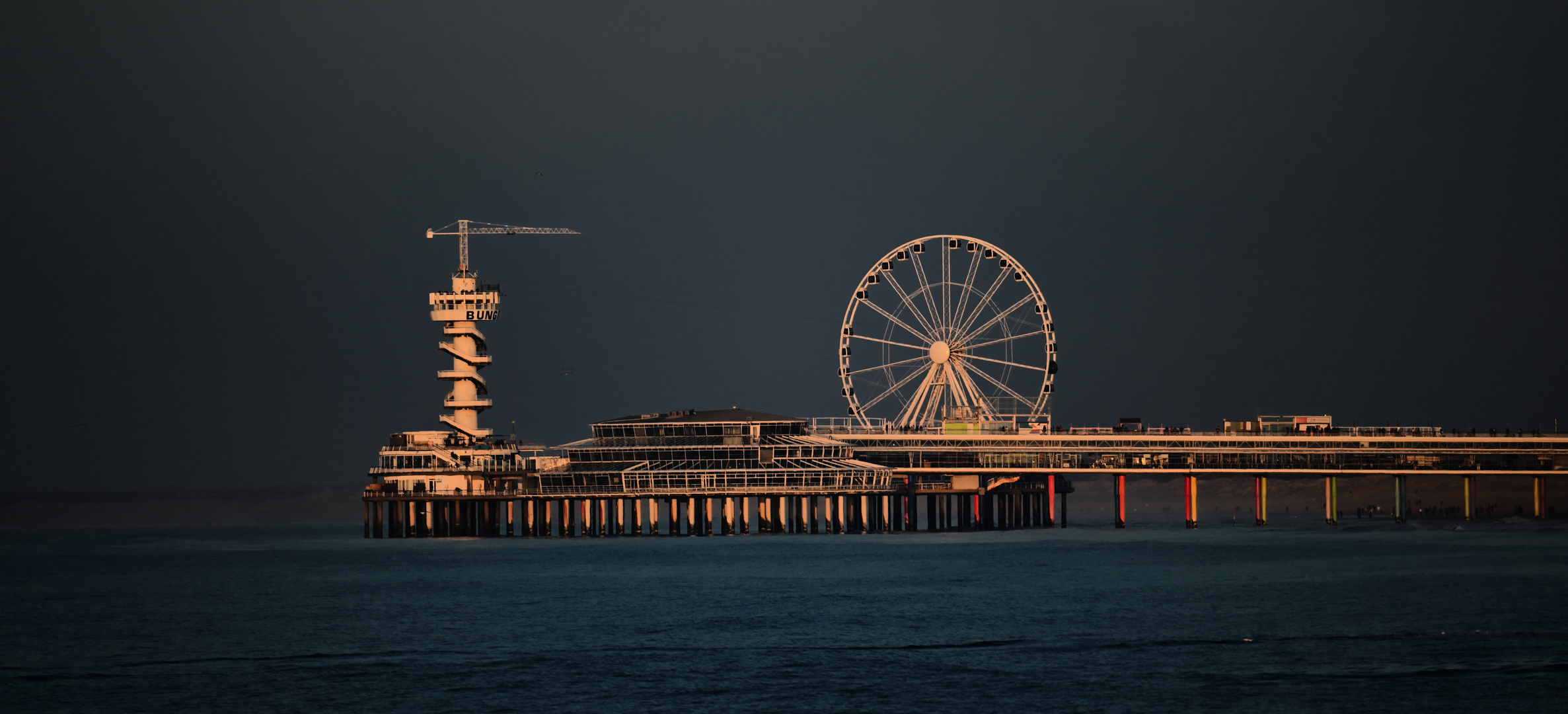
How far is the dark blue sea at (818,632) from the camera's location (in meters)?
54.8

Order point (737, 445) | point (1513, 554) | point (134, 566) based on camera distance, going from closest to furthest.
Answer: point (1513, 554) → point (134, 566) → point (737, 445)

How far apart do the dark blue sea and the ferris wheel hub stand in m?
37.4

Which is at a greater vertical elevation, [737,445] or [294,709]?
[737,445]

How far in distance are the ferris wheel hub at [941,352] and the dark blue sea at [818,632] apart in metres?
37.4

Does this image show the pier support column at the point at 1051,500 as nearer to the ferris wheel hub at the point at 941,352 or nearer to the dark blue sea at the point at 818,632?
the ferris wheel hub at the point at 941,352

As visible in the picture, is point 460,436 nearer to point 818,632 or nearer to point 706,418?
point 706,418

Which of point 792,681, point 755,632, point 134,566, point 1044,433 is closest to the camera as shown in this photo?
point 792,681

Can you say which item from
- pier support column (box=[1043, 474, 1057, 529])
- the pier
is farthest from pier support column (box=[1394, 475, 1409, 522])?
pier support column (box=[1043, 474, 1057, 529])

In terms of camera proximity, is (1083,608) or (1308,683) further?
(1083,608)

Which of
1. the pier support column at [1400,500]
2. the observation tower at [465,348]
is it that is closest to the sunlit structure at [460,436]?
the observation tower at [465,348]

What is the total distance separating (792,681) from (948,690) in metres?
5.64

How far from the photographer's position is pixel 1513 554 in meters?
100

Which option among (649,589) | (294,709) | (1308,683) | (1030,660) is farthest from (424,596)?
(1308,683)

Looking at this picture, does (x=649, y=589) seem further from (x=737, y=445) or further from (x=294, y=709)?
(x=737, y=445)
